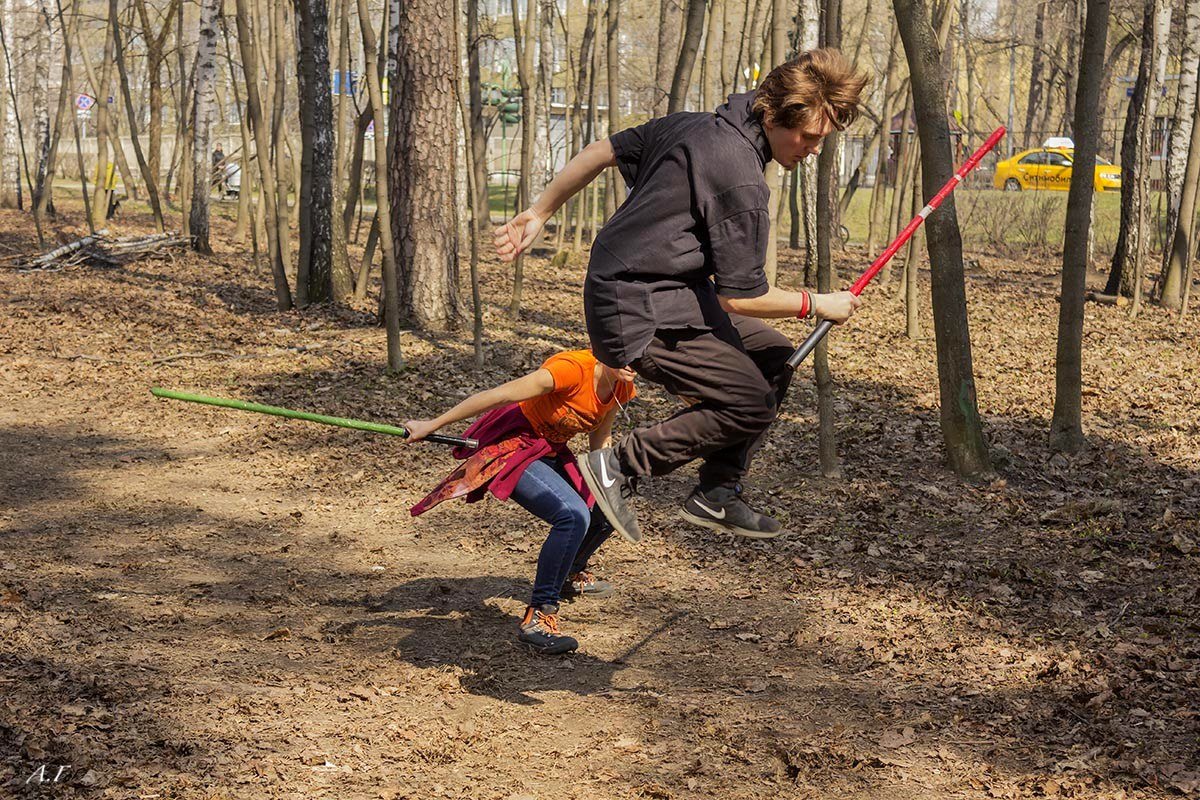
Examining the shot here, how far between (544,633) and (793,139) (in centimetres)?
267

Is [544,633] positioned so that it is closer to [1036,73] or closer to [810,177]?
[810,177]

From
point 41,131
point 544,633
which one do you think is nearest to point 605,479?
point 544,633

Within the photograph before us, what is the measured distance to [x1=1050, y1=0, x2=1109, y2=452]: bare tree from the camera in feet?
28.2

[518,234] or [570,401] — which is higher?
[518,234]

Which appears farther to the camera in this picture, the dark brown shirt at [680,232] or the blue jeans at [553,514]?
the blue jeans at [553,514]

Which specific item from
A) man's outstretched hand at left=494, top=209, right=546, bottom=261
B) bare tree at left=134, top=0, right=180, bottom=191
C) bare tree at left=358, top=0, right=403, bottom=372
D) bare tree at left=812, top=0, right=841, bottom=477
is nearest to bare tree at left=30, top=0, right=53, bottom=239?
bare tree at left=134, top=0, right=180, bottom=191

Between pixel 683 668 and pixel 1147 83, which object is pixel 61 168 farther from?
pixel 683 668

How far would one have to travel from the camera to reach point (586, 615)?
6508 millimetres

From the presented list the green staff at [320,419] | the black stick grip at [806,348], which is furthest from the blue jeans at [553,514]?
the black stick grip at [806,348]

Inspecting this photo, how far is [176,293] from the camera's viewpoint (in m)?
17.1

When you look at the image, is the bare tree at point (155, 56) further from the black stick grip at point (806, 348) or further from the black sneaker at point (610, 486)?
the black stick grip at point (806, 348)

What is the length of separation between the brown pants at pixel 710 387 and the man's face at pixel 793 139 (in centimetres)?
68

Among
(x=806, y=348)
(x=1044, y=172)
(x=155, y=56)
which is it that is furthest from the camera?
(x=1044, y=172)

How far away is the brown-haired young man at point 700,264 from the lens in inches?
169
